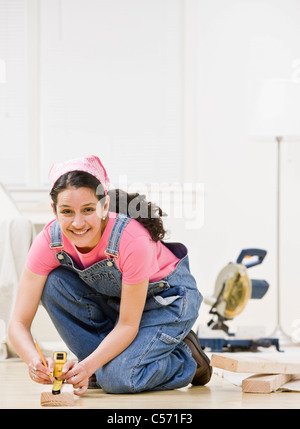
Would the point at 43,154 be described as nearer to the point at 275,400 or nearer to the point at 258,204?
the point at 258,204

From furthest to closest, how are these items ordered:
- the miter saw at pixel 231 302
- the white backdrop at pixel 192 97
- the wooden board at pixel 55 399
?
the white backdrop at pixel 192 97 → the miter saw at pixel 231 302 → the wooden board at pixel 55 399

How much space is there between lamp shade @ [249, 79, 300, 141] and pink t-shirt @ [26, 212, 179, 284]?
1654 millimetres

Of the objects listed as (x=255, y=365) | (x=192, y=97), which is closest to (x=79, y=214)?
(x=255, y=365)

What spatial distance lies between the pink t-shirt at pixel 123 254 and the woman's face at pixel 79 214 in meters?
0.06

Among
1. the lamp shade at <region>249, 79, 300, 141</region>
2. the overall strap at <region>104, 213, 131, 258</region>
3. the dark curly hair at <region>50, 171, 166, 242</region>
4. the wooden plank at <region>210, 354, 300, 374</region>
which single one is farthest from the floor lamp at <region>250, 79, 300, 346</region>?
the overall strap at <region>104, 213, 131, 258</region>

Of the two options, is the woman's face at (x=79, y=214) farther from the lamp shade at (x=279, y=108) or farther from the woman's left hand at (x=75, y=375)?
the lamp shade at (x=279, y=108)

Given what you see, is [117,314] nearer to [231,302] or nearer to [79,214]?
[79,214]

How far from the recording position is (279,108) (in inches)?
123

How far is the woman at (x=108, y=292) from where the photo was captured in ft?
4.80

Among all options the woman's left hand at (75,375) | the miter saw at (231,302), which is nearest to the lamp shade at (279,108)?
the miter saw at (231,302)

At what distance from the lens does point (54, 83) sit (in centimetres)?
376

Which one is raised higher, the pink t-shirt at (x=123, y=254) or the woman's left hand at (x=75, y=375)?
the pink t-shirt at (x=123, y=254)

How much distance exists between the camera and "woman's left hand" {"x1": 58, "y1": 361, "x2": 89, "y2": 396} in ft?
4.56
